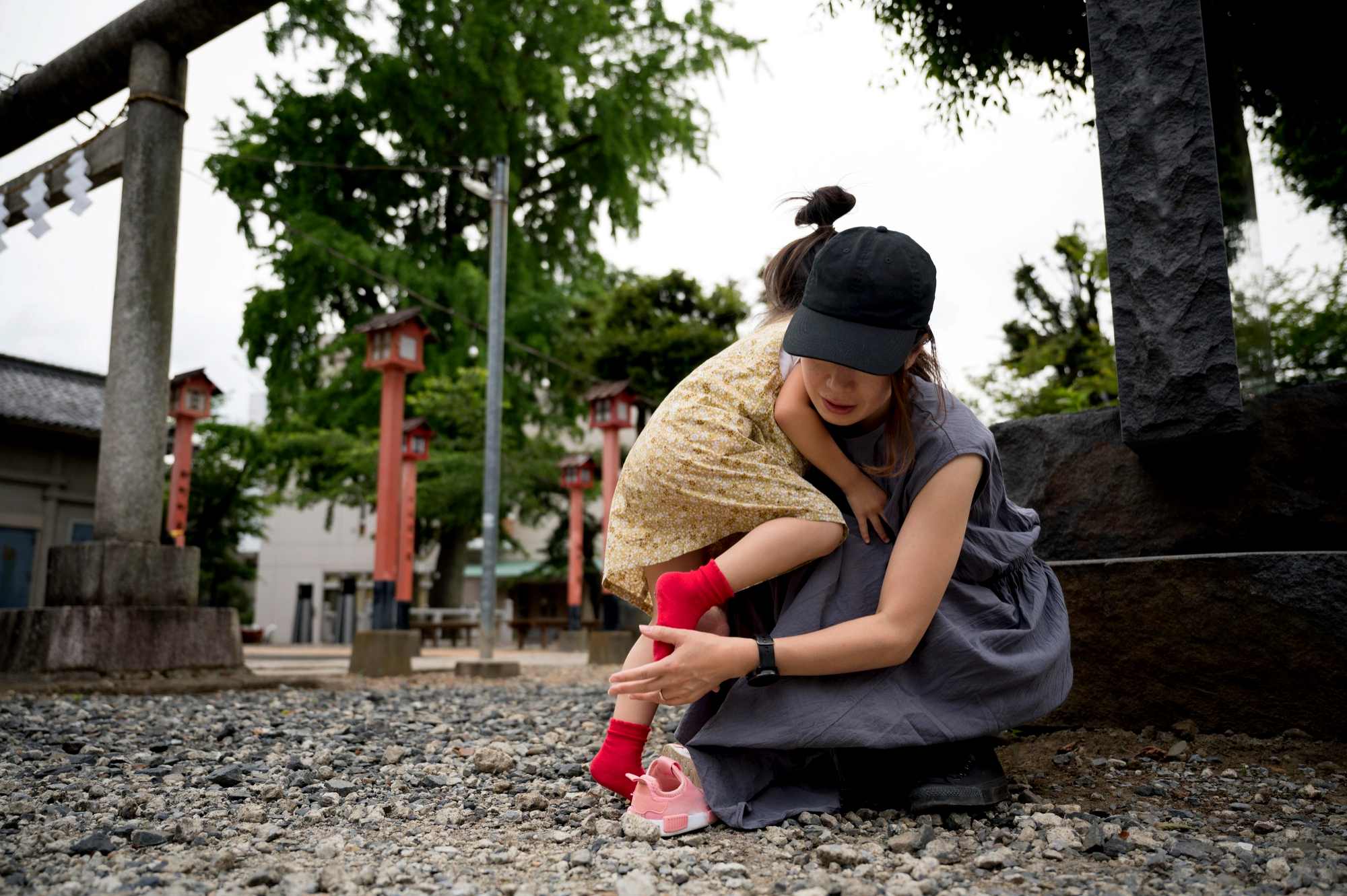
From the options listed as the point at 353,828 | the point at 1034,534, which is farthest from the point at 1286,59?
the point at 353,828

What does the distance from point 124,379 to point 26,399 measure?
34.6ft

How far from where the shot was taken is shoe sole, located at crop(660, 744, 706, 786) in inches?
70.3

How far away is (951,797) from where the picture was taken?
1707 mm

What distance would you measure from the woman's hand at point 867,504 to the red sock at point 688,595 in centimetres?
30

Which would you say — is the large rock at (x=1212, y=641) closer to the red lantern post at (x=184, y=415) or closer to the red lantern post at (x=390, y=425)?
the red lantern post at (x=390, y=425)

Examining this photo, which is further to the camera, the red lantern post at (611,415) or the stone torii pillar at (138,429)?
the red lantern post at (611,415)

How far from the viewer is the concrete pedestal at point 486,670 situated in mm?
7301

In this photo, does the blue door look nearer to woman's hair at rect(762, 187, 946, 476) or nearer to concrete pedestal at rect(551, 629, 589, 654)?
concrete pedestal at rect(551, 629, 589, 654)

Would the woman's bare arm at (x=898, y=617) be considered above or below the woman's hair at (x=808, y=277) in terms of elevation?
below

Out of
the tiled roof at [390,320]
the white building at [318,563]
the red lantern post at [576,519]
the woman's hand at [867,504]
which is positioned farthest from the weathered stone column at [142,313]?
the white building at [318,563]

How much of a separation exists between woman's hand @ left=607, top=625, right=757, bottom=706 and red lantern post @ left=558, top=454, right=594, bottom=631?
10230mm

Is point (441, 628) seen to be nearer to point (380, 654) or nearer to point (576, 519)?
point (576, 519)

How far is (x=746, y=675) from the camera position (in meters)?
1.67

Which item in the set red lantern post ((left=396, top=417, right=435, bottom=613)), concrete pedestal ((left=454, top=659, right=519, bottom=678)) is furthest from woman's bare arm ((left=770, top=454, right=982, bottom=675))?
red lantern post ((left=396, top=417, right=435, bottom=613))
